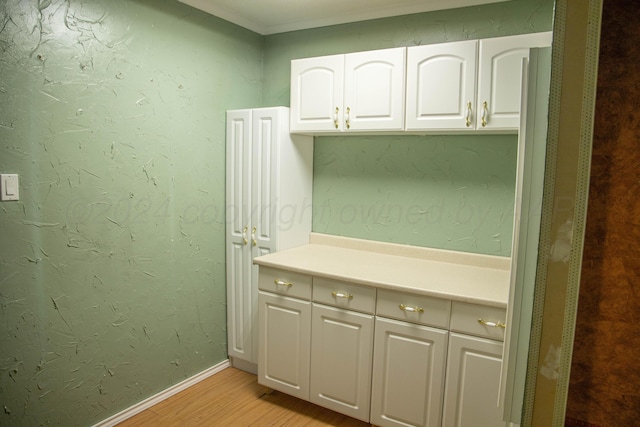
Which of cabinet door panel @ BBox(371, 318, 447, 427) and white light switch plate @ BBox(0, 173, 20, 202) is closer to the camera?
white light switch plate @ BBox(0, 173, 20, 202)

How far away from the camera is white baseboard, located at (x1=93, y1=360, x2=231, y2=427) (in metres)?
2.19

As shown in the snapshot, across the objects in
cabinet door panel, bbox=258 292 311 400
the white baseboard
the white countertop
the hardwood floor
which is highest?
the white countertop

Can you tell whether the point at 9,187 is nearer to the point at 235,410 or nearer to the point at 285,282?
the point at 285,282

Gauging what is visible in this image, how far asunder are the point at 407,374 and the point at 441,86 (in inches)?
57.5

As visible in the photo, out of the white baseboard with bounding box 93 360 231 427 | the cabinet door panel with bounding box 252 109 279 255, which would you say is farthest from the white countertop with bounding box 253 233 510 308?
the white baseboard with bounding box 93 360 231 427

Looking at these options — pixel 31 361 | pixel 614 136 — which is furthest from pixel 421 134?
pixel 31 361

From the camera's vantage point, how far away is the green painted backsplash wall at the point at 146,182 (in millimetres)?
1783

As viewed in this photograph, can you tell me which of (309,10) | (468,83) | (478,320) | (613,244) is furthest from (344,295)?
(309,10)

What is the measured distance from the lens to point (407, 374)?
198 cm

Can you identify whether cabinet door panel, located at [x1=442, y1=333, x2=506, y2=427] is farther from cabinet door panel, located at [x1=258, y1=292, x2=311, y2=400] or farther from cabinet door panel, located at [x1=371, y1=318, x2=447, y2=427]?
cabinet door panel, located at [x1=258, y1=292, x2=311, y2=400]

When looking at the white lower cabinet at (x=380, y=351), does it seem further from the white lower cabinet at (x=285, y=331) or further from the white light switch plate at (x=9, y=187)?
the white light switch plate at (x=9, y=187)

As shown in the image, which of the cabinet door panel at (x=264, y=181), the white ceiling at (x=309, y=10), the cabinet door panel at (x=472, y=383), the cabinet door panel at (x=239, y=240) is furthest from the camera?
the cabinet door panel at (x=239, y=240)

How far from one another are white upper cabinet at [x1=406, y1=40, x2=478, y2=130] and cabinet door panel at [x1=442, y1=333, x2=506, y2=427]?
106 cm

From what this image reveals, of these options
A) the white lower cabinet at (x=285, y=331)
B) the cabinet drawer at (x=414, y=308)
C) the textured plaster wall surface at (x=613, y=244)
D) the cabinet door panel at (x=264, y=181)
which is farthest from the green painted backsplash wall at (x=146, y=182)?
the textured plaster wall surface at (x=613, y=244)
